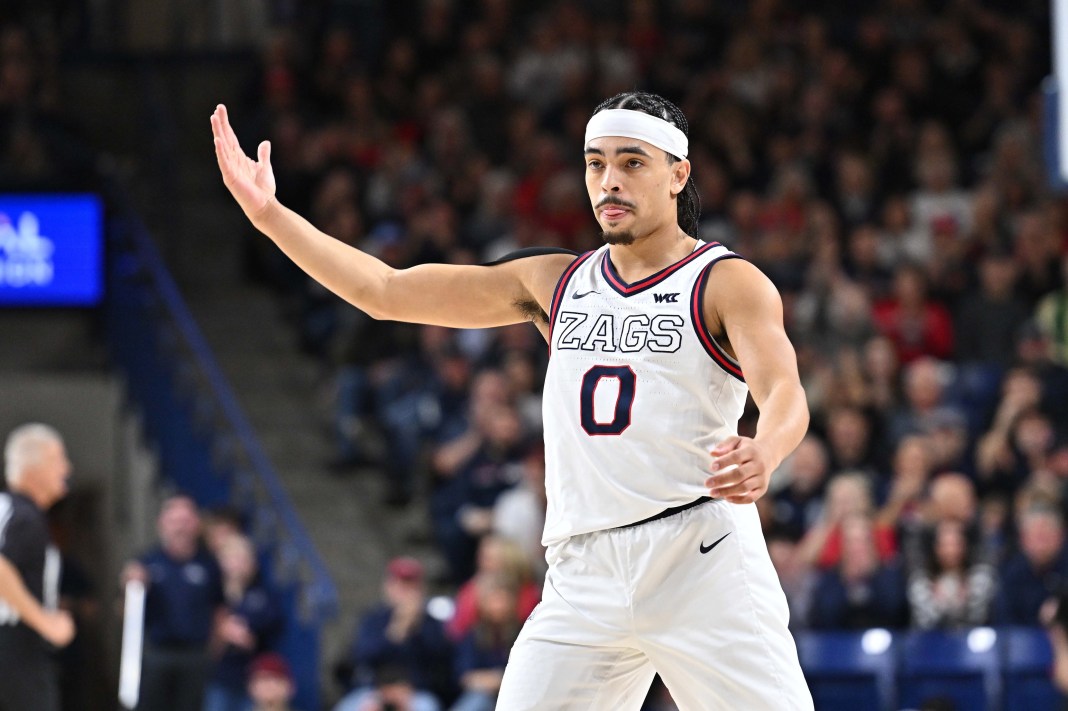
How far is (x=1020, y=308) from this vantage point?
12977 mm

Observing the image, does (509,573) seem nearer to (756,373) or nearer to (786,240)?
(786,240)

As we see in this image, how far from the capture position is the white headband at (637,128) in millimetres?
5113

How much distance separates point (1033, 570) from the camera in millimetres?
10383

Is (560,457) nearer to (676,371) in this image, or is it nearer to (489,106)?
(676,371)

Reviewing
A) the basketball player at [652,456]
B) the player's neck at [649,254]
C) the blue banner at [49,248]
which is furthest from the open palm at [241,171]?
the blue banner at [49,248]

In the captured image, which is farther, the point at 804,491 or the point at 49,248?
the point at 49,248

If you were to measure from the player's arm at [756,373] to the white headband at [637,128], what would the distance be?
415 millimetres

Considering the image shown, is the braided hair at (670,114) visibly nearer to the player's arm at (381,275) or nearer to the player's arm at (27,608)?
the player's arm at (381,275)

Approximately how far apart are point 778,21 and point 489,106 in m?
3.00

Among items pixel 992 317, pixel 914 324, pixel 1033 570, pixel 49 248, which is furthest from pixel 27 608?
pixel 992 317

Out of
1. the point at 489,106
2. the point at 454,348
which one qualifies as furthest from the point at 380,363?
the point at 489,106

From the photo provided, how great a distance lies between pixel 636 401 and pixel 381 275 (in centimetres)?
103

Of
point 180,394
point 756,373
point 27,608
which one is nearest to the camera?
point 756,373

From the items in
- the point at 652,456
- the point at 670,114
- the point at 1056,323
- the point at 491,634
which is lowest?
the point at 491,634
